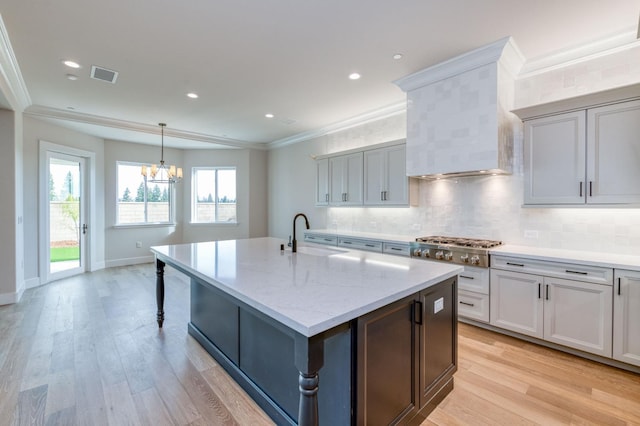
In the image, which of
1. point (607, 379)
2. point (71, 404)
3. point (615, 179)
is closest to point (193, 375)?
point (71, 404)

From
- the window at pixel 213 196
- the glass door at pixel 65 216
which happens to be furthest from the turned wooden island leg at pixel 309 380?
the window at pixel 213 196

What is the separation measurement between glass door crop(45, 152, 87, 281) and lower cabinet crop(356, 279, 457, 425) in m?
5.89

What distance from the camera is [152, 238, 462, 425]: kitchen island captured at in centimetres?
126

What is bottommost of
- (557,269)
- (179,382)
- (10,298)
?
(179,382)

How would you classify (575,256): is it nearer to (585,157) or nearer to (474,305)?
(585,157)

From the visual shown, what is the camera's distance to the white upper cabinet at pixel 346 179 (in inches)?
185

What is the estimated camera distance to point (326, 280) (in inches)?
67.5

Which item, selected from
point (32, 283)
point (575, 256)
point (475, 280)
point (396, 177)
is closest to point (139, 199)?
point (32, 283)

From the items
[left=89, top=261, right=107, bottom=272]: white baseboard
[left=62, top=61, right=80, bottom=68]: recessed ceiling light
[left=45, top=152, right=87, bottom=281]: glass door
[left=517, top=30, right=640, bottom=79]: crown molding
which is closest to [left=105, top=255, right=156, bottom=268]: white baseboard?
[left=89, top=261, right=107, bottom=272]: white baseboard

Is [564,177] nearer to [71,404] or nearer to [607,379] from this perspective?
[607,379]

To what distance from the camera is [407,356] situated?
170 cm

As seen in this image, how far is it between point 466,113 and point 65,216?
6.66 m

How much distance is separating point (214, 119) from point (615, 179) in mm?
5231

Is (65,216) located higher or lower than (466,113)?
lower
